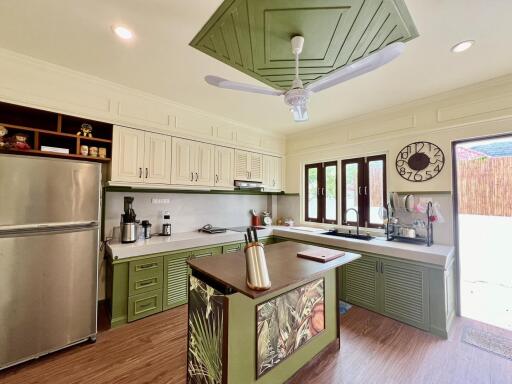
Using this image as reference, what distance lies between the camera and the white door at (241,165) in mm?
3566

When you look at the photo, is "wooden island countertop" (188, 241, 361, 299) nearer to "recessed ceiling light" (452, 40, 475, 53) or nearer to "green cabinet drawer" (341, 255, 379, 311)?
"green cabinet drawer" (341, 255, 379, 311)

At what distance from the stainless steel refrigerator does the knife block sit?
167 cm

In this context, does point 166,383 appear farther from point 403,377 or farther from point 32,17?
point 32,17

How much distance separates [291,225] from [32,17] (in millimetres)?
3915

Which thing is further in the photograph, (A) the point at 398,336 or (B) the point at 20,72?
(A) the point at 398,336

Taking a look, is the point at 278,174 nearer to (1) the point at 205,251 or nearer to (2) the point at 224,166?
(2) the point at 224,166

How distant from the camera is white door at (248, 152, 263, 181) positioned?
148 inches

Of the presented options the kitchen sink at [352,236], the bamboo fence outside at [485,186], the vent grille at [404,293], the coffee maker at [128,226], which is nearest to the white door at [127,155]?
the coffee maker at [128,226]

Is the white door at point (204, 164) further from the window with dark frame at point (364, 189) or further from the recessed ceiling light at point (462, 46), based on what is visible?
the recessed ceiling light at point (462, 46)

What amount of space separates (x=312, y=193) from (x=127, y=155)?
3.00 meters

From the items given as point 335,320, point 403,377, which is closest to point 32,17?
point 335,320

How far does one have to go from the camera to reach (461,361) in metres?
1.85

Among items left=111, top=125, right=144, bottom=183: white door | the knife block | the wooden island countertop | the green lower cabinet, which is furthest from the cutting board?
left=111, top=125, right=144, bottom=183: white door

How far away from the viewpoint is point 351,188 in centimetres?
352
